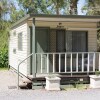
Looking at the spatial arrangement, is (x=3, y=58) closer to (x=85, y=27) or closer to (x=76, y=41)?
(x=76, y=41)

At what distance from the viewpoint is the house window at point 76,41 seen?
15.1 meters

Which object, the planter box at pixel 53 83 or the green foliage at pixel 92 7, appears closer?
the planter box at pixel 53 83

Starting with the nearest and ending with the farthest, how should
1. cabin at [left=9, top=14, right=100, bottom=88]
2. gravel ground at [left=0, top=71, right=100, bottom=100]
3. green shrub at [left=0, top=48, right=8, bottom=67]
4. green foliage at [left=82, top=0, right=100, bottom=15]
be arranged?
gravel ground at [left=0, top=71, right=100, bottom=100] < cabin at [left=9, top=14, right=100, bottom=88] < green foliage at [left=82, top=0, right=100, bottom=15] < green shrub at [left=0, top=48, right=8, bottom=67]

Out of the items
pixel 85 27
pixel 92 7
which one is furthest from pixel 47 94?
pixel 92 7

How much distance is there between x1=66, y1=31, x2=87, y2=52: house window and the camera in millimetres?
15102

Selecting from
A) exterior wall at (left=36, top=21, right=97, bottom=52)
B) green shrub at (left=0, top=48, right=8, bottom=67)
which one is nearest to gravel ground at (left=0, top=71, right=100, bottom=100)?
exterior wall at (left=36, top=21, right=97, bottom=52)

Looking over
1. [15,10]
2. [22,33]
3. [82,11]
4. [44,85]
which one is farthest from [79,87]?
[15,10]

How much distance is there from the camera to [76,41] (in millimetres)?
15219

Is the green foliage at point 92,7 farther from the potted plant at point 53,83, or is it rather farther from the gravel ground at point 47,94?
the gravel ground at point 47,94

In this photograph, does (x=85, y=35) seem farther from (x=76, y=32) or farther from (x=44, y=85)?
(x=44, y=85)

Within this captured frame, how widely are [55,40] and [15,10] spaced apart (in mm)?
15738

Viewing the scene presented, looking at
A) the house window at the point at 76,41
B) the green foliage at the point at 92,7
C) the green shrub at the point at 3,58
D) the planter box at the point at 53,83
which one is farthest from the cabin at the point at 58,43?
the green shrub at the point at 3,58

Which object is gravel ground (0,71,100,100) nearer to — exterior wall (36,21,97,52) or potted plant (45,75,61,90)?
potted plant (45,75,61,90)

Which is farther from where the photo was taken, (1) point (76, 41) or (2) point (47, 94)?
(1) point (76, 41)
